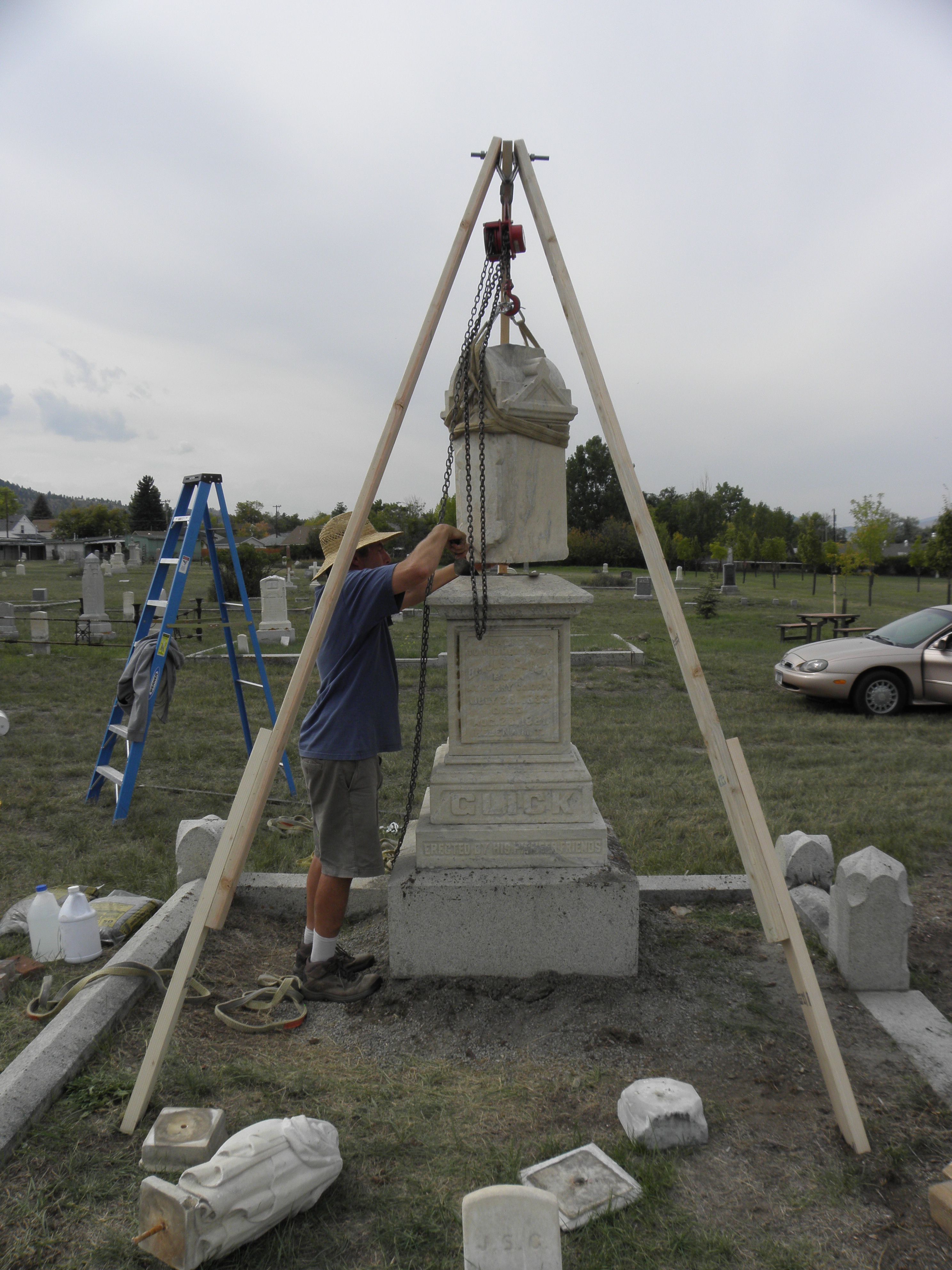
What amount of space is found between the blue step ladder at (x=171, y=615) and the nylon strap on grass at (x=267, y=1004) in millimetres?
2516

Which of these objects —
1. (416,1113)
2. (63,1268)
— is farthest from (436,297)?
(63,1268)

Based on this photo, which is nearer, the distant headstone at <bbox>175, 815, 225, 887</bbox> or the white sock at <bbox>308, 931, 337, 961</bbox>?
the white sock at <bbox>308, 931, 337, 961</bbox>

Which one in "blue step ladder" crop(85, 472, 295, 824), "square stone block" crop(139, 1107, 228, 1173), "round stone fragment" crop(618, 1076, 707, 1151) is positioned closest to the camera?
"square stone block" crop(139, 1107, 228, 1173)

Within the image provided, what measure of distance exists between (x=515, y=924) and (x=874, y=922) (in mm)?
1465

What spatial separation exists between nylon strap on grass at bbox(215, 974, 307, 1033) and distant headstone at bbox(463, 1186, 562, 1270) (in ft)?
5.45

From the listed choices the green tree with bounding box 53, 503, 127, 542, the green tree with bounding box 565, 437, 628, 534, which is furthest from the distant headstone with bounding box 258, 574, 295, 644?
the green tree with bounding box 53, 503, 127, 542

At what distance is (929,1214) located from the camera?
214cm

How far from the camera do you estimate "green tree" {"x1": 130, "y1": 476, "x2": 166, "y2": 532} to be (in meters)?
67.3

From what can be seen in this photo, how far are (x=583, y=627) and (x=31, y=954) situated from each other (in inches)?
582

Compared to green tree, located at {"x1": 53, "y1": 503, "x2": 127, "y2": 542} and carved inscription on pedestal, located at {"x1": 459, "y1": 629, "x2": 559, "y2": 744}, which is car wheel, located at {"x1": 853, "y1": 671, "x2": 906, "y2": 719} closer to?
carved inscription on pedestal, located at {"x1": 459, "y1": 629, "x2": 559, "y2": 744}

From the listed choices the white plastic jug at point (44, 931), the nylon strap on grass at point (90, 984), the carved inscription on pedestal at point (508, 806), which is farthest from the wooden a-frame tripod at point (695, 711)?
the white plastic jug at point (44, 931)

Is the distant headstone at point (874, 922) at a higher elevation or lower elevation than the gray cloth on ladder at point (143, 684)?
lower

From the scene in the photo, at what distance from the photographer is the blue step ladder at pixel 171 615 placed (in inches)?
219

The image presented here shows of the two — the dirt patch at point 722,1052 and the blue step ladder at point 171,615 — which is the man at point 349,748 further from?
the blue step ladder at point 171,615
